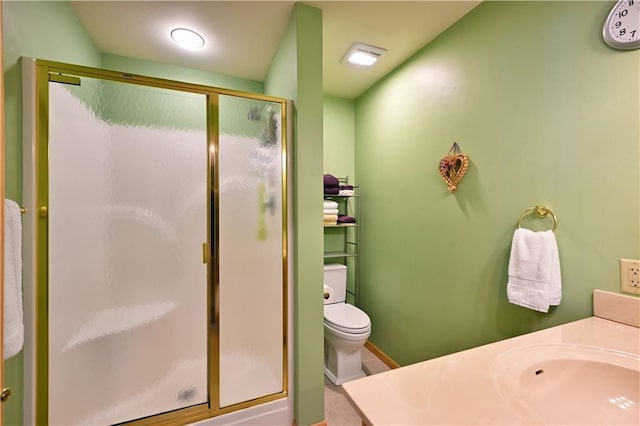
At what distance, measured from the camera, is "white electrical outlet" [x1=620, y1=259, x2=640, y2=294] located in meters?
0.93

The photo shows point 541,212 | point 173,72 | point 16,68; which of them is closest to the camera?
point 16,68

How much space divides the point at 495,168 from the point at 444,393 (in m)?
1.23

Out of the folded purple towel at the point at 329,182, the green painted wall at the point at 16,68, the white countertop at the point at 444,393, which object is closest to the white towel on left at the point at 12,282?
the green painted wall at the point at 16,68

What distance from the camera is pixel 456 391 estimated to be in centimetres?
62

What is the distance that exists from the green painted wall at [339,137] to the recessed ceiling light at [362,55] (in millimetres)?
A: 607

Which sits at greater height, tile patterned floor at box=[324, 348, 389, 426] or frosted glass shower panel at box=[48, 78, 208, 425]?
frosted glass shower panel at box=[48, 78, 208, 425]

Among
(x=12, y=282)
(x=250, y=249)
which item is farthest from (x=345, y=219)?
(x=12, y=282)

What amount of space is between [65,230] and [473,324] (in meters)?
2.18

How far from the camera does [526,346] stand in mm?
833

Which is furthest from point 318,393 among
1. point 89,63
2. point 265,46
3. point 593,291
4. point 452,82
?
point 89,63

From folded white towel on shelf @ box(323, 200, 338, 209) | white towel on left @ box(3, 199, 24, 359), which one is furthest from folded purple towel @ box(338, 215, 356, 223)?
white towel on left @ box(3, 199, 24, 359)

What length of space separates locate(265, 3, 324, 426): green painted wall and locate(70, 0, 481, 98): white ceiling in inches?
7.7

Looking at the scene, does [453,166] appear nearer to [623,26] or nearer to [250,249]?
[623,26]

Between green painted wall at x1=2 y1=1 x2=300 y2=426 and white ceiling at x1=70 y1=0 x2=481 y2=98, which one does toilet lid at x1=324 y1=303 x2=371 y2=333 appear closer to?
green painted wall at x1=2 y1=1 x2=300 y2=426
